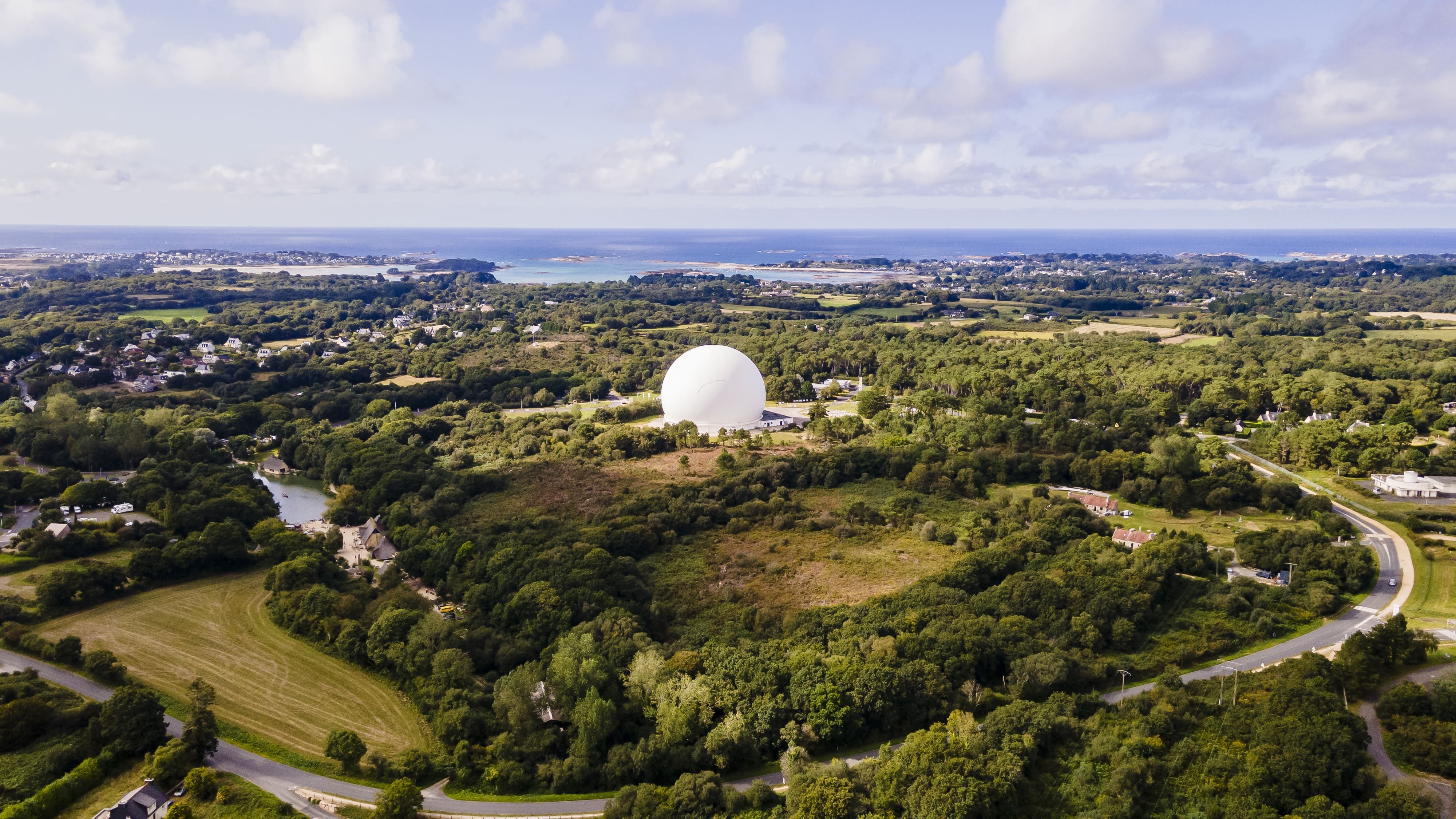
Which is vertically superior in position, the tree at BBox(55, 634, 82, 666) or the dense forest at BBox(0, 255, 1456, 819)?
the dense forest at BBox(0, 255, 1456, 819)

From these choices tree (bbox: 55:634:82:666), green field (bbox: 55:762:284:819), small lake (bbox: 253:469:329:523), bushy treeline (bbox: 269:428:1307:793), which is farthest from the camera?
small lake (bbox: 253:469:329:523)

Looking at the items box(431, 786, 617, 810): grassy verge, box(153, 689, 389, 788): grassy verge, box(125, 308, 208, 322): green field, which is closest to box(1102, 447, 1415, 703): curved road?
box(431, 786, 617, 810): grassy verge

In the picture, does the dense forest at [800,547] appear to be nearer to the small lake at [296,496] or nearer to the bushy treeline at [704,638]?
the bushy treeline at [704,638]

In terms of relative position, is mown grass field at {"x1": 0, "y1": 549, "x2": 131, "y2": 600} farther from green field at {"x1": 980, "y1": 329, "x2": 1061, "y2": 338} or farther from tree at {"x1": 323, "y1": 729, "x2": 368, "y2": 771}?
green field at {"x1": 980, "y1": 329, "x2": 1061, "y2": 338}

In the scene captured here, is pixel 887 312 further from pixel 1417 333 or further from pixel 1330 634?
pixel 1330 634

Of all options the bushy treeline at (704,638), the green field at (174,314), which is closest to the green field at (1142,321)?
the bushy treeline at (704,638)

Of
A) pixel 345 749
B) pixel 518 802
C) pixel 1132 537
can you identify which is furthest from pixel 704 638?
pixel 1132 537
